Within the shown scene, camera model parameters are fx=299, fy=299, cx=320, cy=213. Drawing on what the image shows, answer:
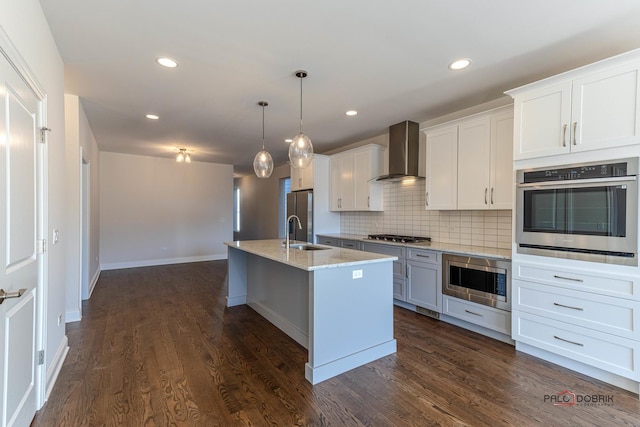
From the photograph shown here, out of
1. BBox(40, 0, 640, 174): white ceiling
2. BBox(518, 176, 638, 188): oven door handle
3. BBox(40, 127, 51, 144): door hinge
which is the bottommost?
BBox(518, 176, 638, 188): oven door handle

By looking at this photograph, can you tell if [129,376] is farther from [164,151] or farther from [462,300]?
[164,151]

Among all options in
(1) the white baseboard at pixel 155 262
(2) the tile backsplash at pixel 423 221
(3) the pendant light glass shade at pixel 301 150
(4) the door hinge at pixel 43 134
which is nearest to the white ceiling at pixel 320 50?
(3) the pendant light glass shade at pixel 301 150

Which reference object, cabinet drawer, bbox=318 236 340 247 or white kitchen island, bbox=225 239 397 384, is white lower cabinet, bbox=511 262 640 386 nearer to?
white kitchen island, bbox=225 239 397 384

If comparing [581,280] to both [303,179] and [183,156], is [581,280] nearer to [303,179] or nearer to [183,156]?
[303,179]

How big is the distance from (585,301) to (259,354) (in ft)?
8.85

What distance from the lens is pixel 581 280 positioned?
233 centimetres

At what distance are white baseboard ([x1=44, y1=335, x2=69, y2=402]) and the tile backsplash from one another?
412cm

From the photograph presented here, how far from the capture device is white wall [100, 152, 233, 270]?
21.2ft

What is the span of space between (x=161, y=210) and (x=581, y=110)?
7.46 meters

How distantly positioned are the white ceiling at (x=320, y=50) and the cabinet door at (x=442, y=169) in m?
0.37

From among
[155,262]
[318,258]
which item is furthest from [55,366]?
[155,262]

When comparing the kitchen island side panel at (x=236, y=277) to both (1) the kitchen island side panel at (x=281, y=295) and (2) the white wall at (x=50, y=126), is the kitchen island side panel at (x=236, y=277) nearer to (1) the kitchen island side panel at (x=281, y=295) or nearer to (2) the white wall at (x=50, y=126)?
(1) the kitchen island side panel at (x=281, y=295)

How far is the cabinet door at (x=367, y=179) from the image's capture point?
4.81m

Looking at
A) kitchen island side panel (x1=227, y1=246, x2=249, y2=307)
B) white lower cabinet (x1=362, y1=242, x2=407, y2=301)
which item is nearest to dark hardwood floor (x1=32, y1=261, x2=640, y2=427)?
white lower cabinet (x1=362, y1=242, x2=407, y2=301)
